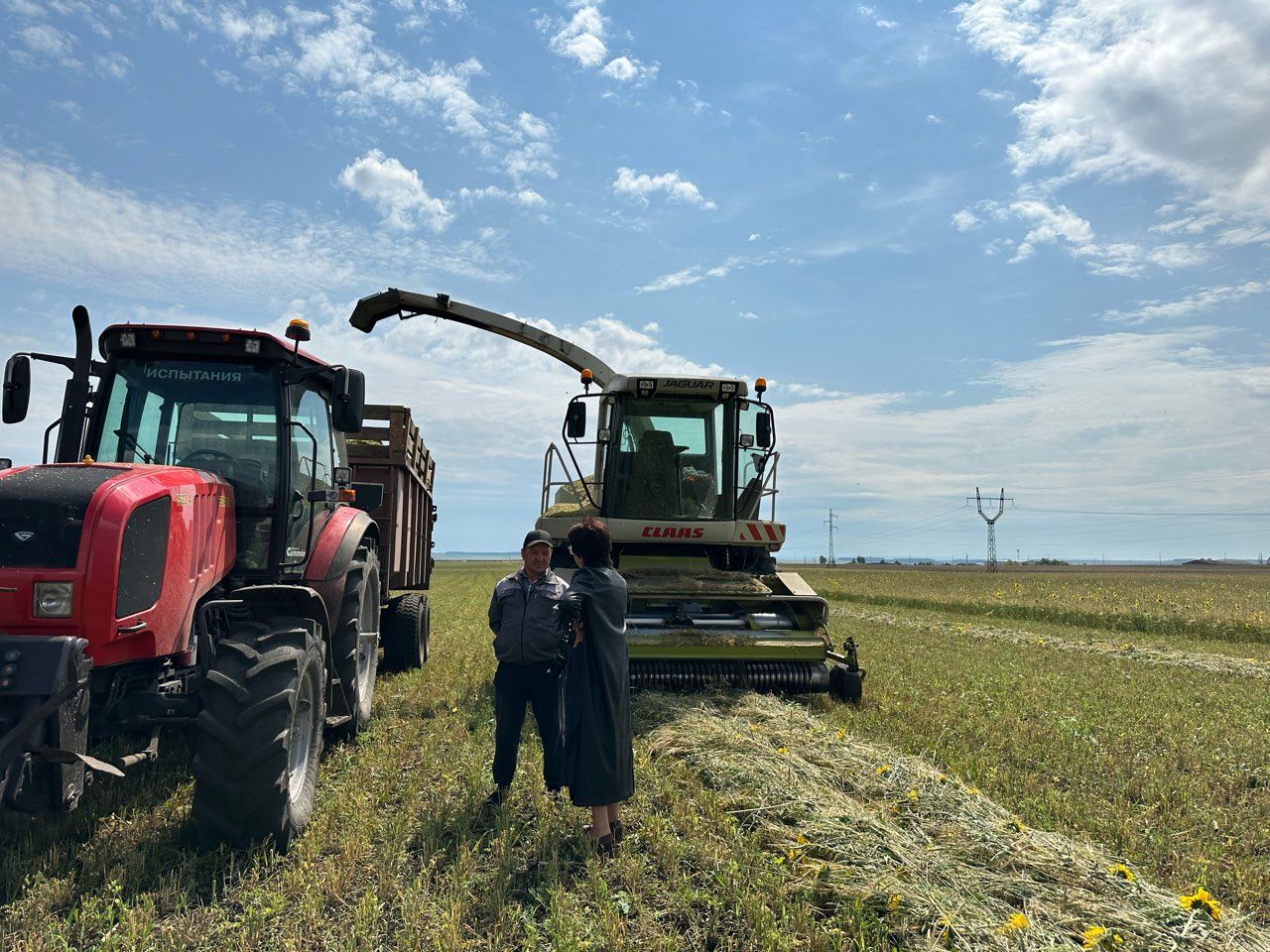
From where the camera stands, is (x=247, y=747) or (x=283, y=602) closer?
(x=247, y=747)

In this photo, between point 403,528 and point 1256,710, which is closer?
point 1256,710

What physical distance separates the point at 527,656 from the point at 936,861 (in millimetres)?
2303

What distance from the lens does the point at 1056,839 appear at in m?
4.21

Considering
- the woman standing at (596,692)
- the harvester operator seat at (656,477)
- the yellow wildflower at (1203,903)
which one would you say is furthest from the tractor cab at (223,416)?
the yellow wildflower at (1203,903)

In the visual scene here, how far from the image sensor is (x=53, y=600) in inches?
148

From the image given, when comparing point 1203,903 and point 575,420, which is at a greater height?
point 575,420

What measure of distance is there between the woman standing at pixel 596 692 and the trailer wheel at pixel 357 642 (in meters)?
2.01

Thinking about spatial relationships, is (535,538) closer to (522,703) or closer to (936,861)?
(522,703)

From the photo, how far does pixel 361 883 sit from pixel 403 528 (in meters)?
5.67

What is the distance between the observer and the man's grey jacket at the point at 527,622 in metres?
4.71

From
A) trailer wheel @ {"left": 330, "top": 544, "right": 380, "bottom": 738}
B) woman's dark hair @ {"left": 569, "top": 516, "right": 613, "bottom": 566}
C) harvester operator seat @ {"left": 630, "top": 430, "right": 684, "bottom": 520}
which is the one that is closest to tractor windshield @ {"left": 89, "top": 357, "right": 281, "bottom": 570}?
trailer wheel @ {"left": 330, "top": 544, "right": 380, "bottom": 738}

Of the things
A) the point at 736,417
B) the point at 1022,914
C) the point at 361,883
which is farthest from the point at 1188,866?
the point at 736,417

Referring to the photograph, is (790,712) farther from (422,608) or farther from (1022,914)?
(422,608)

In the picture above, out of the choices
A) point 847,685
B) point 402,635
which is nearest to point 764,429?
point 847,685
